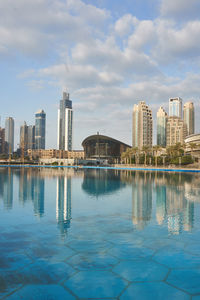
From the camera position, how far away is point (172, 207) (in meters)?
17.3

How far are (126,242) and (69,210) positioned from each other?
7363mm

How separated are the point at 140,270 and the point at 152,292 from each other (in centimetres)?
122

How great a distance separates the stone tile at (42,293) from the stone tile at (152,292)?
4.78 ft

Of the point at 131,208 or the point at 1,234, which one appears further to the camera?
the point at 131,208

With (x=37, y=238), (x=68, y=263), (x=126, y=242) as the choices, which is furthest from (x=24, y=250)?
(x=126, y=242)

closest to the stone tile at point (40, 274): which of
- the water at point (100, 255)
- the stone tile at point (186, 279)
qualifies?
the water at point (100, 255)

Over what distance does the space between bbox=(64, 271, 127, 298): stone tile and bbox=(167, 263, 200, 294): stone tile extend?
148cm

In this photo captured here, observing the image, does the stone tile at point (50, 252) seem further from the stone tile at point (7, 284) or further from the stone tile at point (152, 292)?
the stone tile at point (152, 292)

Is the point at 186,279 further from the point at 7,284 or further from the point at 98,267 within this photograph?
the point at 7,284

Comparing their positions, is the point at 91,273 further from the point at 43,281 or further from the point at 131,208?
the point at 131,208

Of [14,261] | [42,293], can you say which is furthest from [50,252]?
[42,293]

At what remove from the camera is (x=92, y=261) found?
8.00 metres

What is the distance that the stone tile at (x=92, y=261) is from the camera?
298 inches

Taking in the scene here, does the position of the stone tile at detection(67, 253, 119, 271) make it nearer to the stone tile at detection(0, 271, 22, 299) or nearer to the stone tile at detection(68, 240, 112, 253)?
the stone tile at detection(68, 240, 112, 253)
